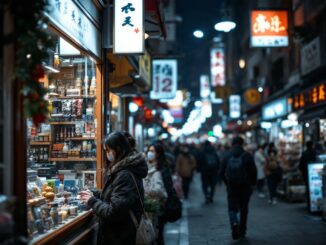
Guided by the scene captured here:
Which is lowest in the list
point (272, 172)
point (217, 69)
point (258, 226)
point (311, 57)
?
point (258, 226)

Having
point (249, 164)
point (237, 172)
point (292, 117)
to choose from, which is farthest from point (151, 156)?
point (292, 117)

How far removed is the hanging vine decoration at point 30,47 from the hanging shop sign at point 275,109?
22.1m

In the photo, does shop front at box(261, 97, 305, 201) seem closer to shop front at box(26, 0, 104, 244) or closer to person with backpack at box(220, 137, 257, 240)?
person with backpack at box(220, 137, 257, 240)

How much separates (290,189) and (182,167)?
378 cm

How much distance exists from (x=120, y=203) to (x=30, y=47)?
226 cm

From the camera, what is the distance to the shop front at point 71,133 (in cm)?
664

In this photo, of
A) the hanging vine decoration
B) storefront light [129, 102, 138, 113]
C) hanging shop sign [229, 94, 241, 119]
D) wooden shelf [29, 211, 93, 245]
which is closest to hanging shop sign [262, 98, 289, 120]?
storefront light [129, 102, 138, 113]

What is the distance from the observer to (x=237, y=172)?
35.7ft

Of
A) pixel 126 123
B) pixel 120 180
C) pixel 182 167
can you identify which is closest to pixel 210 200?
pixel 182 167

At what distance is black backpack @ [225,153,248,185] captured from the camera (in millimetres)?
10859

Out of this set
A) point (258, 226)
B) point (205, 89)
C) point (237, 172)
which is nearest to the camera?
point (237, 172)

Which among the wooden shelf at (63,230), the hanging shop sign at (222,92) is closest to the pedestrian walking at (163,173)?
the wooden shelf at (63,230)

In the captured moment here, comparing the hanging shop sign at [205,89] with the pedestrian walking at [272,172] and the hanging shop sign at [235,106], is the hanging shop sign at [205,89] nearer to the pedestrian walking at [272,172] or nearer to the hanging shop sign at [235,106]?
the hanging shop sign at [235,106]

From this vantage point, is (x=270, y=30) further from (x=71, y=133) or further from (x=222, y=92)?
(x=222, y=92)
